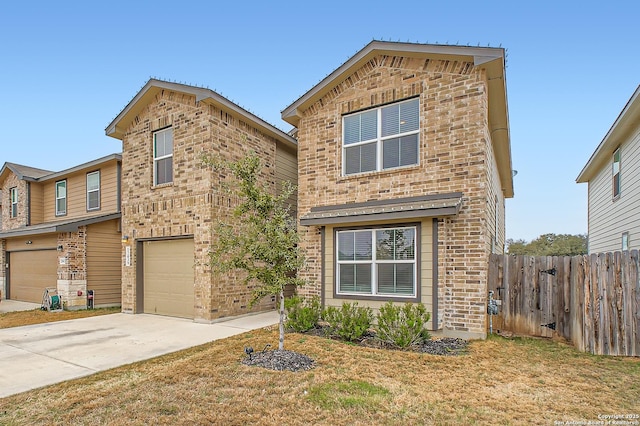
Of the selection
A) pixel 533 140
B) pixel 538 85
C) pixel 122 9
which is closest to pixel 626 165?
pixel 538 85

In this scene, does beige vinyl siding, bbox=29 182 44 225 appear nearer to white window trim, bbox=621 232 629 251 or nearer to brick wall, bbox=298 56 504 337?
brick wall, bbox=298 56 504 337

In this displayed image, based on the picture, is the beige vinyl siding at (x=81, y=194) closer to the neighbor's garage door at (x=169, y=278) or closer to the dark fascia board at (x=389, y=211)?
the neighbor's garage door at (x=169, y=278)

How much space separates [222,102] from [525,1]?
383 inches

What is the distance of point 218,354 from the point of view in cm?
635

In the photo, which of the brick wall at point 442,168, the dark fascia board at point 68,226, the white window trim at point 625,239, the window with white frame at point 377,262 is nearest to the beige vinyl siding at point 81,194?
the dark fascia board at point 68,226

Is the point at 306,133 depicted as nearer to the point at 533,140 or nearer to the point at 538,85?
the point at 538,85

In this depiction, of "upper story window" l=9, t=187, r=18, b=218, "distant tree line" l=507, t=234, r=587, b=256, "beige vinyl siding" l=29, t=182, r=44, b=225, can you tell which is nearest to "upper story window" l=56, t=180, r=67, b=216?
"beige vinyl siding" l=29, t=182, r=44, b=225

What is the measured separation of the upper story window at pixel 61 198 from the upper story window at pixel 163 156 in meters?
8.14

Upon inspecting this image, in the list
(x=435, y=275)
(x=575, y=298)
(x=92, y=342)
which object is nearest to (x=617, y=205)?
(x=575, y=298)

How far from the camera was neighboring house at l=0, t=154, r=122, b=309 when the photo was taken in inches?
509

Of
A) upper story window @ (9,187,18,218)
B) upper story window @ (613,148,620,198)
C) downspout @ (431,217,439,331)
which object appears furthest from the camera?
upper story window @ (9,187,18,218)

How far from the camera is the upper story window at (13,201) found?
725 inches

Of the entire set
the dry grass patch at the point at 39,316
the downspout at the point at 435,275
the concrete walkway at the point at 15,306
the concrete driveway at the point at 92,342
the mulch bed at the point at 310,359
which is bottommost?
the concrete walkway at the point at 15,306

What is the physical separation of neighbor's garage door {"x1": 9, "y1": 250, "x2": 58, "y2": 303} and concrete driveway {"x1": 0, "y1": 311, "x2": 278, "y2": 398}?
16.9 feet
